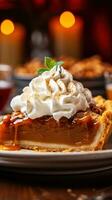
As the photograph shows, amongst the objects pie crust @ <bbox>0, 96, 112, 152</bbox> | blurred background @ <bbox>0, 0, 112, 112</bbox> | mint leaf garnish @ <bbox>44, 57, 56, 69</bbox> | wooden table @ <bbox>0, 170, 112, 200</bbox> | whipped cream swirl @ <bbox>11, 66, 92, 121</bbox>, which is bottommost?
wooden table @ <bbox>0, 170, 112, 200</bbox>

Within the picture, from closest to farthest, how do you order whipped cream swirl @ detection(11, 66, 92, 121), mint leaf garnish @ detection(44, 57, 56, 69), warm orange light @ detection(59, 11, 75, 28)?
whipped cream swirl @ detection(11, 66, 92, 121)
mint leaf garnish @ detection(44, 57, 56, 69)
warm orange light @ detection(59, 11, 75, 28)

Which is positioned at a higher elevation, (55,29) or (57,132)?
(55,29)

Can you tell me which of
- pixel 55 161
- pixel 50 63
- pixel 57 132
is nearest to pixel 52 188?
pixel 55 161

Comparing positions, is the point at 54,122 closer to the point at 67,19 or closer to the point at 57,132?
the point at 57,132

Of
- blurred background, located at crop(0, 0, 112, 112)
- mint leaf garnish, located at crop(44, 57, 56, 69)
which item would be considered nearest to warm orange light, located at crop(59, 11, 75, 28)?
blurred background, located at crop(0, 0, 112, 112)

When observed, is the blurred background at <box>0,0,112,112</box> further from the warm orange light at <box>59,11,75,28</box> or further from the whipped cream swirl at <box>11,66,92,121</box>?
the whipped cream swirl at <box>11,66,92,121</box>
